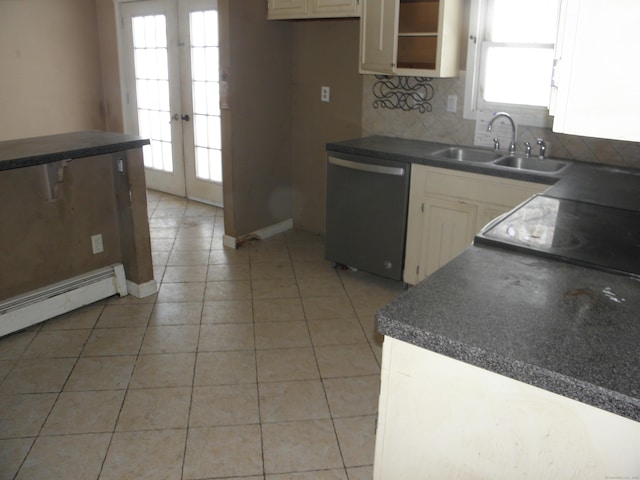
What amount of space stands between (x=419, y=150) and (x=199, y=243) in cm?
201

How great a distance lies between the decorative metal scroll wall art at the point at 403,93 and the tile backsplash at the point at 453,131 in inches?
1.4

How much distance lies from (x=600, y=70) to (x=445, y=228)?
2.28 meters

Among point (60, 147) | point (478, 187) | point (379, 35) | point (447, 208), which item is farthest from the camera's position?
point (379, 35)

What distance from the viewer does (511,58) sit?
336cm

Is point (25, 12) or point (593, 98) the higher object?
point (25, 12)

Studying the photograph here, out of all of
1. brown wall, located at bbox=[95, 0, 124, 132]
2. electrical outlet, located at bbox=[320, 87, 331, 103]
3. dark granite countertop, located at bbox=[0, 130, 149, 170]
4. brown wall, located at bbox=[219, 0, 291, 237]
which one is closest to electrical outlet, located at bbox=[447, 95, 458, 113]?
electrical outlet, located at bbox=[320, 87, 331, 103]

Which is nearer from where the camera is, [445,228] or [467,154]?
[445,228]

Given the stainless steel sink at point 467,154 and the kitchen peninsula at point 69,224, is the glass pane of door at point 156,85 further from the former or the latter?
the stainless steel sink at point 467,154

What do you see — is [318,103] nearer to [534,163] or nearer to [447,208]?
[447,208]

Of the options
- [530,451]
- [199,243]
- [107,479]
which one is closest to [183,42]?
[199,243]

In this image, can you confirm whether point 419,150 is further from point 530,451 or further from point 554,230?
point 530,451

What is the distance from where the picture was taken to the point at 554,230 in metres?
1.84

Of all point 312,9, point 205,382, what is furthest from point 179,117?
point 205,382

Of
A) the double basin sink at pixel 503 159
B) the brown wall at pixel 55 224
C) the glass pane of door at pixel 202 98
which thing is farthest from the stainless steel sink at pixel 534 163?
the glass pane of door at pixel 202 98
